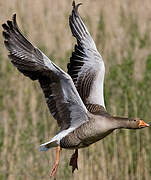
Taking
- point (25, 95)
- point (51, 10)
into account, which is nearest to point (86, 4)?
point (51, 10)

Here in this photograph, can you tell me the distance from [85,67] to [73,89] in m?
1.44

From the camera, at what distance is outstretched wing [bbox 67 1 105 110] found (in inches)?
308

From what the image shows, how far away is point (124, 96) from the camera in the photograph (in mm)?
Result: 8500

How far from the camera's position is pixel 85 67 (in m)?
8.16

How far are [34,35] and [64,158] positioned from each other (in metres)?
3.98

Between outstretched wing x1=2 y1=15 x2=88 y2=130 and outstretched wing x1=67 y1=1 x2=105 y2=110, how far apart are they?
2.46 feet

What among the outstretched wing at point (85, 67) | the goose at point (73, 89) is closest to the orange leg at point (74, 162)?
the goose at point (73, 89)

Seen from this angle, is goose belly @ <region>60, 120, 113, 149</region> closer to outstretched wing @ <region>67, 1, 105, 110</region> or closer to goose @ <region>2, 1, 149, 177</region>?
goose @ <region>2, 1, 149, 177</region>

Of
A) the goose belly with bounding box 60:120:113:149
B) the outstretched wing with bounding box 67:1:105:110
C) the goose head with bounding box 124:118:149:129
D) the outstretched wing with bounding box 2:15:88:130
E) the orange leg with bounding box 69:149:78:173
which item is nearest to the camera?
the outstretched wing with bounding box 2:15:88:130

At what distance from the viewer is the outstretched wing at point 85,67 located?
783 centimetres

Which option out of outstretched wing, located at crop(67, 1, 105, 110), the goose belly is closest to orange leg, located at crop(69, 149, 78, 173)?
the goose belly

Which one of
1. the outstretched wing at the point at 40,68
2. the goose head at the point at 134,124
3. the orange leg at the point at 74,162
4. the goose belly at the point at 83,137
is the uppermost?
the outstretched wing at the point at 40,68

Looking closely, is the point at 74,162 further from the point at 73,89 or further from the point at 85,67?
the point at 85,67

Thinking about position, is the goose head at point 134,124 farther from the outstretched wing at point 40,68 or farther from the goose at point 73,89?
the outstretched wing at point 40,68
